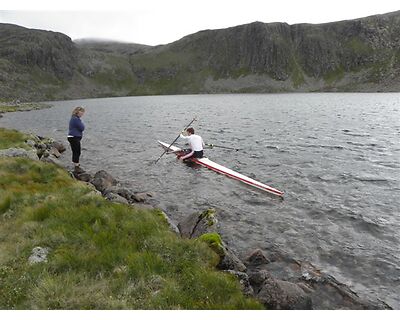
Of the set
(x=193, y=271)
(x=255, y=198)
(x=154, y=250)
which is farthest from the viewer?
(x=255, y=198)

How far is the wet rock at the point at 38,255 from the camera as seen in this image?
855cm

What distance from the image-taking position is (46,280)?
24.5ft

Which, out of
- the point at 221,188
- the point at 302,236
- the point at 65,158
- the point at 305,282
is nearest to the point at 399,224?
the point at 302,236

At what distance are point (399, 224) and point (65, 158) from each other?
27765 millimetres

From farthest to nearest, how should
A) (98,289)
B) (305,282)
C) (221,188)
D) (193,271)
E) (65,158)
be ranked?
(65,158), (221,188), (305,282), (193,271), (98,289)

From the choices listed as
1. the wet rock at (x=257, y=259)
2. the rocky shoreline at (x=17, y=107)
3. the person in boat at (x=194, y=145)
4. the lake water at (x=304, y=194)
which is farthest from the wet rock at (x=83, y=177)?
the rocky shoreline at (x=17, y=107)

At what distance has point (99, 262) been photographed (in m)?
8.53

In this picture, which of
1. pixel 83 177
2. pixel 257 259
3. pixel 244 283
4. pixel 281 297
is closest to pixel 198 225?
pixel 257 259

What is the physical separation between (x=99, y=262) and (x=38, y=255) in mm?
1741

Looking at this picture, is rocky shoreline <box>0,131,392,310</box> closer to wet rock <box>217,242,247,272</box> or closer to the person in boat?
wet rock <box>217,242,247,272</box>

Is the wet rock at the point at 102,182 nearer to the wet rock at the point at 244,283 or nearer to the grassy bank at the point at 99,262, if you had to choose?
A: the grassy bank at the point at 99,262

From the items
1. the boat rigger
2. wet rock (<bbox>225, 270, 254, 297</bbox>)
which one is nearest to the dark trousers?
the boat rigger
